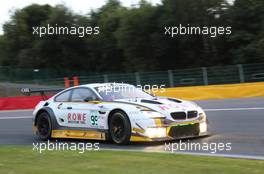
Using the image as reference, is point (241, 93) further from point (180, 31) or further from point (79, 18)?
point (79, 18)

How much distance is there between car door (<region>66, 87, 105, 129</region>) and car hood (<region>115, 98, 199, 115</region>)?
A: 23.4 inches

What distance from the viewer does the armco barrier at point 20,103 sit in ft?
74.8

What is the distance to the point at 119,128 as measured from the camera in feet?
36.6

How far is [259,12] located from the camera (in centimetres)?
3756

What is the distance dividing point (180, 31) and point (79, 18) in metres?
13.2

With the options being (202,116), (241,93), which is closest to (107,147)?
(202,116)

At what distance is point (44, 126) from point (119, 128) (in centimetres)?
256

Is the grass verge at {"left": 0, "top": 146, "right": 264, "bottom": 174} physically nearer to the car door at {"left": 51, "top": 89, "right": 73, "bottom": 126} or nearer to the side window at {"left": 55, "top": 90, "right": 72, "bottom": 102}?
the car door at {"left": 51, "top": 89, "right": 73, "bottom": 126}

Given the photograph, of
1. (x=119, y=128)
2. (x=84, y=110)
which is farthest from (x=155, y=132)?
(x=84, y=110)

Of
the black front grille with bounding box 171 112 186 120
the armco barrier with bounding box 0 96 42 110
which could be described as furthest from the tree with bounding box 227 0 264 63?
the black front grille with bounding box 171 112 186 120

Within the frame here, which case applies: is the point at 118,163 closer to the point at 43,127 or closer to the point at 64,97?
the point at 64,97

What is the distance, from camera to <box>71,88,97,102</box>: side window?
476 inches

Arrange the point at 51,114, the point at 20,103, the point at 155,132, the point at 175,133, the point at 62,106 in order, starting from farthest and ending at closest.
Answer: the point at 20,103 < the point at 51,114 < the point at 62,106 < the point at 175,133 < the point at 155,132

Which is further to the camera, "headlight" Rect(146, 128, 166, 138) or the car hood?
the car hood
